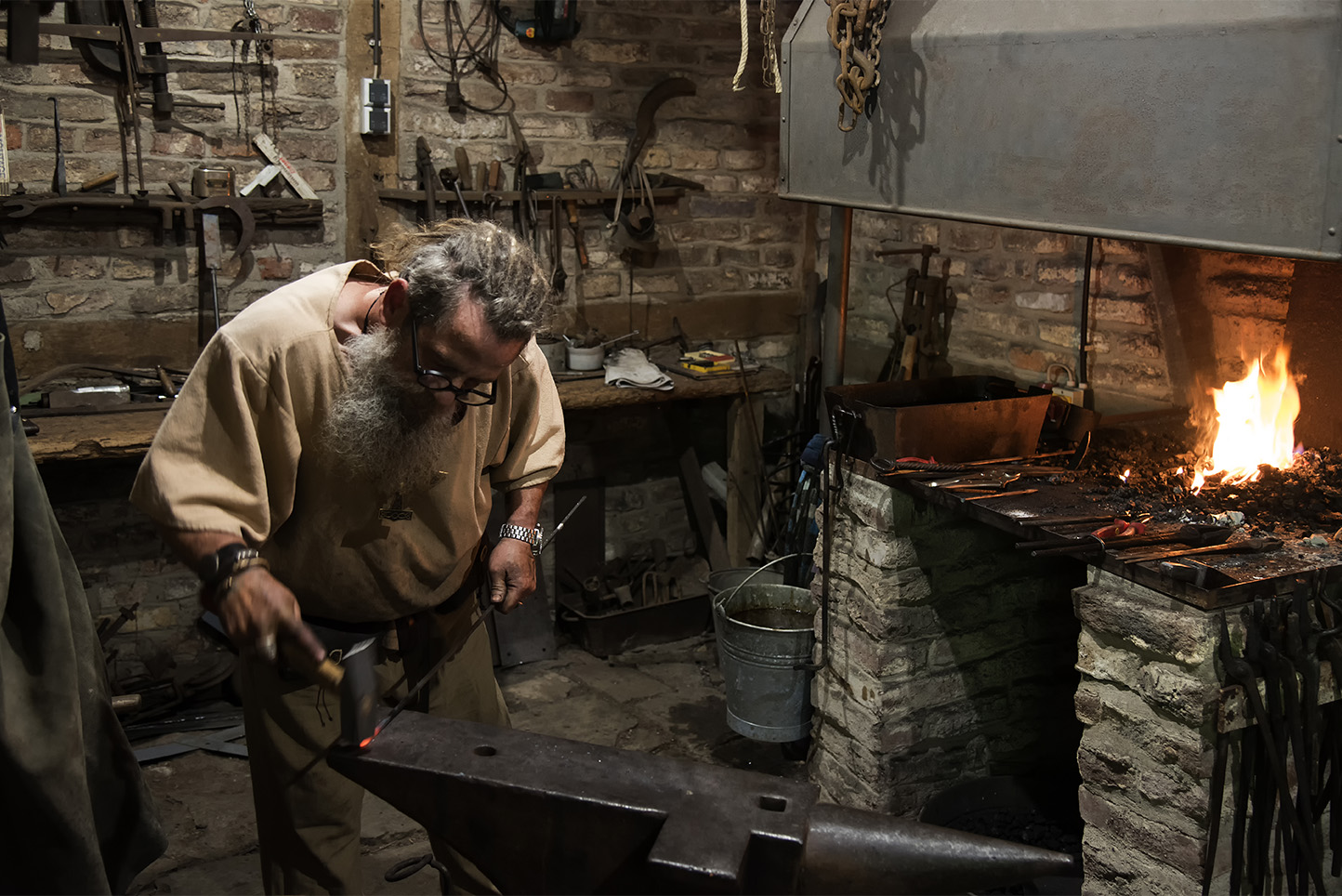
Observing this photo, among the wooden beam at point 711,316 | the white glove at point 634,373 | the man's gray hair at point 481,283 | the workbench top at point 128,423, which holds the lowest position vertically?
the workbench top at point 128,423

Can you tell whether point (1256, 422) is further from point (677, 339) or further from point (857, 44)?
point (677, 339)

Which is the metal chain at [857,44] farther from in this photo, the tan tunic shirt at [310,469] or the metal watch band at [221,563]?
the metal watch band at [221,563]

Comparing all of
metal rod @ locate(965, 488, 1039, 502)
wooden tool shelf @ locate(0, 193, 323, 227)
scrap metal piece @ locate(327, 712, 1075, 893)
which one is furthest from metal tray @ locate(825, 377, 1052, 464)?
wooden tool shelf @ locate(0, 193, 323, 227)

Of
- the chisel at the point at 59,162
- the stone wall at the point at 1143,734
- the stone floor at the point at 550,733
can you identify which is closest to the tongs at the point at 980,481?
the stone wall at the point at 1143,734

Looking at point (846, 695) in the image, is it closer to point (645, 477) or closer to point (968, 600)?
point (968, 600)

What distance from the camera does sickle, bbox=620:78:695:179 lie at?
5.22m

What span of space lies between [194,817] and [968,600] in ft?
8.89

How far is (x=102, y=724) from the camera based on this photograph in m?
1.85

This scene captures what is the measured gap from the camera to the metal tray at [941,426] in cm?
346

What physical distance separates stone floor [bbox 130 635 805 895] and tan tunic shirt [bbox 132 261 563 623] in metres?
1.37

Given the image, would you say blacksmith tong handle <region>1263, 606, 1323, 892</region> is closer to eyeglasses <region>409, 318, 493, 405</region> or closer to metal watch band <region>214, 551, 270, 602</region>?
eyeglasses <region>409, 318, 493, 405</region>

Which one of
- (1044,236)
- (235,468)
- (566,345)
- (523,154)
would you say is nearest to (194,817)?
(235,468)

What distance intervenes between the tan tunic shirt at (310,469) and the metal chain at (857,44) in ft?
3.98

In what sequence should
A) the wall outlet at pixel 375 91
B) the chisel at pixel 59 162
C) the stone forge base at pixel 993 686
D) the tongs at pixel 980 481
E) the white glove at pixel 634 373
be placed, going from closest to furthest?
the stone forge base at pixel 993 686, the tongs at pixel 980 481, the chisel at pixel 59 162, the wall outlet at pixel 375 91, the white glove at pixel 634 373
